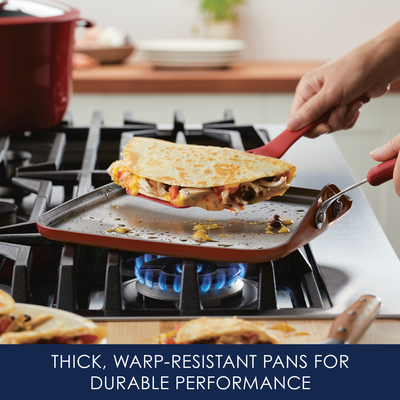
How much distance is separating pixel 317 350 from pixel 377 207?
1.88 m

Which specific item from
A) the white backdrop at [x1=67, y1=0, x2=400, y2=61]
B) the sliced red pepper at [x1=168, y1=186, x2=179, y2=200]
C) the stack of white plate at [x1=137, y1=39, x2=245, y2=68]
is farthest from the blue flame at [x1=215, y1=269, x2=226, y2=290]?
the white backdrop at [x1=67, y1=0, x2=400, y2=61]

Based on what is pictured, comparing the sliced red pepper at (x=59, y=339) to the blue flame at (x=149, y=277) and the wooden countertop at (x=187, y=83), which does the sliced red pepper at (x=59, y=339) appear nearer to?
the blue flame at (x=149, y=277)

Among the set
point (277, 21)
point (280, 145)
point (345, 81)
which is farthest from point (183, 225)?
point (277, 21)

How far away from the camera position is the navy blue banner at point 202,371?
0.50 m

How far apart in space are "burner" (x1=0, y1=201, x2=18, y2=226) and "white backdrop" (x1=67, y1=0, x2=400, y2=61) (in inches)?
94.7

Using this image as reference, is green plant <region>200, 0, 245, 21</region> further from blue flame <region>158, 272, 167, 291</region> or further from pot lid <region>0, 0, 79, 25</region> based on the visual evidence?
blue flame <region>158, 272, 167, 291</region>

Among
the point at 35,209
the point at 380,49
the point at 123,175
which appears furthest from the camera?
the point at 380,49

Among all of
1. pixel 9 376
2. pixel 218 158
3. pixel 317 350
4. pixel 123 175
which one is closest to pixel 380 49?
pixel 218 158

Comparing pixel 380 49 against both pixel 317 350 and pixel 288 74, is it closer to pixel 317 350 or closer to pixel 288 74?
pixel 317 350

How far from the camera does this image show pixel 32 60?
4.04ft

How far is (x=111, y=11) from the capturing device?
3145 mm

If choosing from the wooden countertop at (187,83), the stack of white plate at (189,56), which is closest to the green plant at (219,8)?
the stack of white plate at (189,56)

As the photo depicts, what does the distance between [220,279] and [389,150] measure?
1.08ft

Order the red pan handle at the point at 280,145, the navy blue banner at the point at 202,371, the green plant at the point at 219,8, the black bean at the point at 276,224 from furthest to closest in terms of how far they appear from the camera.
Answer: the green plant at the point at 219,8 < the red pan handle at the point at 280,145 < the black bean at the point at 276,224 < the navy blue banner at the point at 202,371
